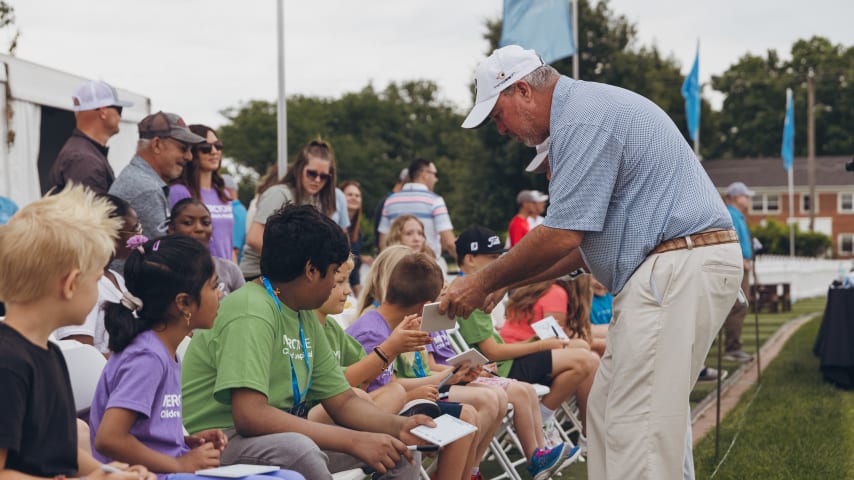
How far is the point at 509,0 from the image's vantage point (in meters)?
13.4

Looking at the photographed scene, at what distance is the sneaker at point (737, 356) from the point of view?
12.4 m

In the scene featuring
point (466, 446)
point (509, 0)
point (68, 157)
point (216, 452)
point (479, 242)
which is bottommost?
point (466, 446)

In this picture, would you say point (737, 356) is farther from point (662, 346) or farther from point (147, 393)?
point (147, 393)

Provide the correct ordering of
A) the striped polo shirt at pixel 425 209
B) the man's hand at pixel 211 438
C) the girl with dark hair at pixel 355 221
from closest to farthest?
the man's hand at pixel 211 438
the striped polo shirt at pixel 425 209
the girl with dark hair at pixel 355 221

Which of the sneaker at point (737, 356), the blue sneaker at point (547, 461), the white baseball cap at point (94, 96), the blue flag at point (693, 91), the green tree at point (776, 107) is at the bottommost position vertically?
the sneaker at point (737, 356)

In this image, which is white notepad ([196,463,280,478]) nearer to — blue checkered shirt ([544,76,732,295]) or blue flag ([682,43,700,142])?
blue checkered shirt ([544,76,732,295])

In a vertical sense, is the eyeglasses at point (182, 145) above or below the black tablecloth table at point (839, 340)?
above

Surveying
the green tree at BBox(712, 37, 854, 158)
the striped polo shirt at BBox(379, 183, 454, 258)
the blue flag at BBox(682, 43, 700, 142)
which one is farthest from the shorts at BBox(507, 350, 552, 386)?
the green tree at BBox(712, 37, 854, 158)

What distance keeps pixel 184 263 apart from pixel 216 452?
589 millimetres

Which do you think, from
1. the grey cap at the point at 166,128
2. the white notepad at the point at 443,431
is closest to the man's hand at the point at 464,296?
the white notepad at the point at 443,431

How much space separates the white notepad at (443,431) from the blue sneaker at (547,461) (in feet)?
5.11

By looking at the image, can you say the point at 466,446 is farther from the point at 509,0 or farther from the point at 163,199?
the point at 509,0

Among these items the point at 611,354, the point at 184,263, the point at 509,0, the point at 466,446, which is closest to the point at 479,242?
the point at 466,446

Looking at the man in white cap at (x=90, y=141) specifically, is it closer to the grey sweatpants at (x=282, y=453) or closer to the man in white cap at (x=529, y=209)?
the grey sweatpants at (x=282, y=453)
